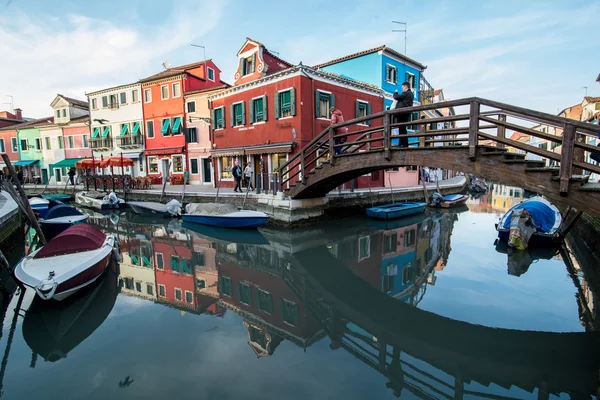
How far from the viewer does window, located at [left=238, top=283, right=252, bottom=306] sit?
6738 mm

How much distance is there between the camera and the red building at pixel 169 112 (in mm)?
24720

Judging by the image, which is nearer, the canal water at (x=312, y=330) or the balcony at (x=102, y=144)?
the canal water at (x=312, y=330)

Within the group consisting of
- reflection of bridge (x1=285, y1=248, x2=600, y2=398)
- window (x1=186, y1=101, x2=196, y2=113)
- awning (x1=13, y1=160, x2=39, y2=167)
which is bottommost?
reflection of bridge (x1=285, y1=248, x2=600, y2=398)

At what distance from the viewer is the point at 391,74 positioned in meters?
23.5

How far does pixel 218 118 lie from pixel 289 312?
17.6 metres

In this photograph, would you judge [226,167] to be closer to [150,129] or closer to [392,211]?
[150,129]

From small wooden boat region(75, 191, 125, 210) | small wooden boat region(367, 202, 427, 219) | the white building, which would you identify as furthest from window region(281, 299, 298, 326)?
the white building

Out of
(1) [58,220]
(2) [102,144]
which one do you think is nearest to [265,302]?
(1) [58,220]

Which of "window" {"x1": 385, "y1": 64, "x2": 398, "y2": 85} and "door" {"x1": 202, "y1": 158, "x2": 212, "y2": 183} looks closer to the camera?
"window" {"x1": 385, "y1": 64, "x2": 398, "y2": 85}

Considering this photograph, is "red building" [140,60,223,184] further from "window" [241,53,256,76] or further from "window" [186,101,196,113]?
"window" [241,53,256,76]

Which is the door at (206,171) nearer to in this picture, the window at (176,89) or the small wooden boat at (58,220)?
the window at (176,89)

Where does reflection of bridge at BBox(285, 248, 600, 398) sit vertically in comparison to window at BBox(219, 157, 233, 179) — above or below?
below

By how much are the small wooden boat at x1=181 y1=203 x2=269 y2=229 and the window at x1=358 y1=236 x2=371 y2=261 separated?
12.5 feet

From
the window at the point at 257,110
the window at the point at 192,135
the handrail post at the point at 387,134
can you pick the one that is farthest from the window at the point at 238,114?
A: the handrail post at the point at 387,134
